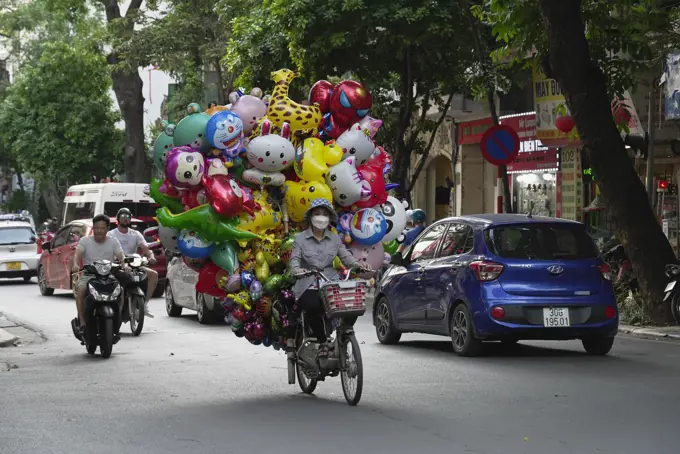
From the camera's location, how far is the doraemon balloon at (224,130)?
38.5ft

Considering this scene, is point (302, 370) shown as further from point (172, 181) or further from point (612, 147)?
point (612, 147)

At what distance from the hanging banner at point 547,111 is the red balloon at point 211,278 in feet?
62.7

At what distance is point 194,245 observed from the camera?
39.4ft

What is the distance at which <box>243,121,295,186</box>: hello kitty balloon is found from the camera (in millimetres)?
11797

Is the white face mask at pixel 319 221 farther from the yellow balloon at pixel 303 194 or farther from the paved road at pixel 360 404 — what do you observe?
the paved road at pixel 360 404

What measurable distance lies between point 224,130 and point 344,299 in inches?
74.9

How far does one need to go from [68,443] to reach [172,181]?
10.2 ft

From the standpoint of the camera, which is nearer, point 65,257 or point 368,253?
point 368,253

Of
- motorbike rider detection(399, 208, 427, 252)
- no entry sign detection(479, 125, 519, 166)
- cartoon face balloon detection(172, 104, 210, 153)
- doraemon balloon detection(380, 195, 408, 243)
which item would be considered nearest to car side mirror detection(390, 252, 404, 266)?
doraemon balloon detection(380, 195, 408, 243)

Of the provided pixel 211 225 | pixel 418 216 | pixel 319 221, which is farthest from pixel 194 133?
pixel 418 216

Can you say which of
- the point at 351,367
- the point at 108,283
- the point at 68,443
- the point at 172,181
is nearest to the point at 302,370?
the point at 351,367

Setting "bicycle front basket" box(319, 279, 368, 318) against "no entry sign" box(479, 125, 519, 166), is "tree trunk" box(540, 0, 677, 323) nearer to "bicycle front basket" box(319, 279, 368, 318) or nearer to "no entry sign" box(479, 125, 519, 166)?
"no entry sign" box(479, 125, 519, 166)

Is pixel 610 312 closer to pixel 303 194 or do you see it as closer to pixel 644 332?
pixel 644 332

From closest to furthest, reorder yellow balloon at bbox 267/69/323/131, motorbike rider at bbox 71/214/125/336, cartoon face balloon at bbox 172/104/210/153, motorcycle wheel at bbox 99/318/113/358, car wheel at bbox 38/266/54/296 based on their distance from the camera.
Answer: cartoon face balloon at bbox 172/104/210/153
yellow balloon at bbox 267/69/323/131
motorcycle wheel at bbox 99/318/113/358
motorbike rider at bbox 71/214/125/336
car wheel at bbox 38/266/54/296
